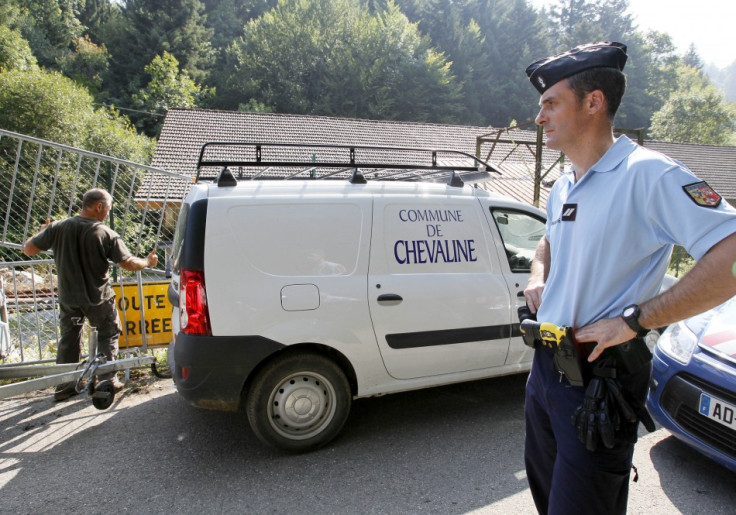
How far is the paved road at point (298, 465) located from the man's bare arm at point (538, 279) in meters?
1.44

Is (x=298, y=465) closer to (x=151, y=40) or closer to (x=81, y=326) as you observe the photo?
(x=81, y=326)

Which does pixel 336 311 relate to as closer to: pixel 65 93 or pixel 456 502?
pixel 456 502

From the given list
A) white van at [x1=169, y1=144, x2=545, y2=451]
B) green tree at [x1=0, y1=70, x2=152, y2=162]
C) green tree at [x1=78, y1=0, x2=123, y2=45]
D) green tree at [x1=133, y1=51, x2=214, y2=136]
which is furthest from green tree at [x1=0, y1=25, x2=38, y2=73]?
white van at [x1=169, y1=144, x2=545, y2=451]

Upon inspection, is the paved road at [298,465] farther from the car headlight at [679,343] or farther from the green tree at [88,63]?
the green tree at [88,63]

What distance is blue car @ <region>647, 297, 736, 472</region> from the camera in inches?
105

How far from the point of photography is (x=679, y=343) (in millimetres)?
3164

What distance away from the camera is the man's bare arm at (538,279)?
192 cm

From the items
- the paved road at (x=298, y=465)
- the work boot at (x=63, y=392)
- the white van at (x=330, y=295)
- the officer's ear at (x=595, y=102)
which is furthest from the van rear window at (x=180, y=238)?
the officer's ear at (x=595, y=102)

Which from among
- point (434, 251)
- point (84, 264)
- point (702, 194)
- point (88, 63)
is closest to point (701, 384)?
point (434, 251)

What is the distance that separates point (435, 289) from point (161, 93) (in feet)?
133

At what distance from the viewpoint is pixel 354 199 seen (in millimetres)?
3461

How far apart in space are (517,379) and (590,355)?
3304 millimetres

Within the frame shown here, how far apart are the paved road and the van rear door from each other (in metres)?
0.52

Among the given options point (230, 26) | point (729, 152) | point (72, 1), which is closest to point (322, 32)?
point (230, 26)
